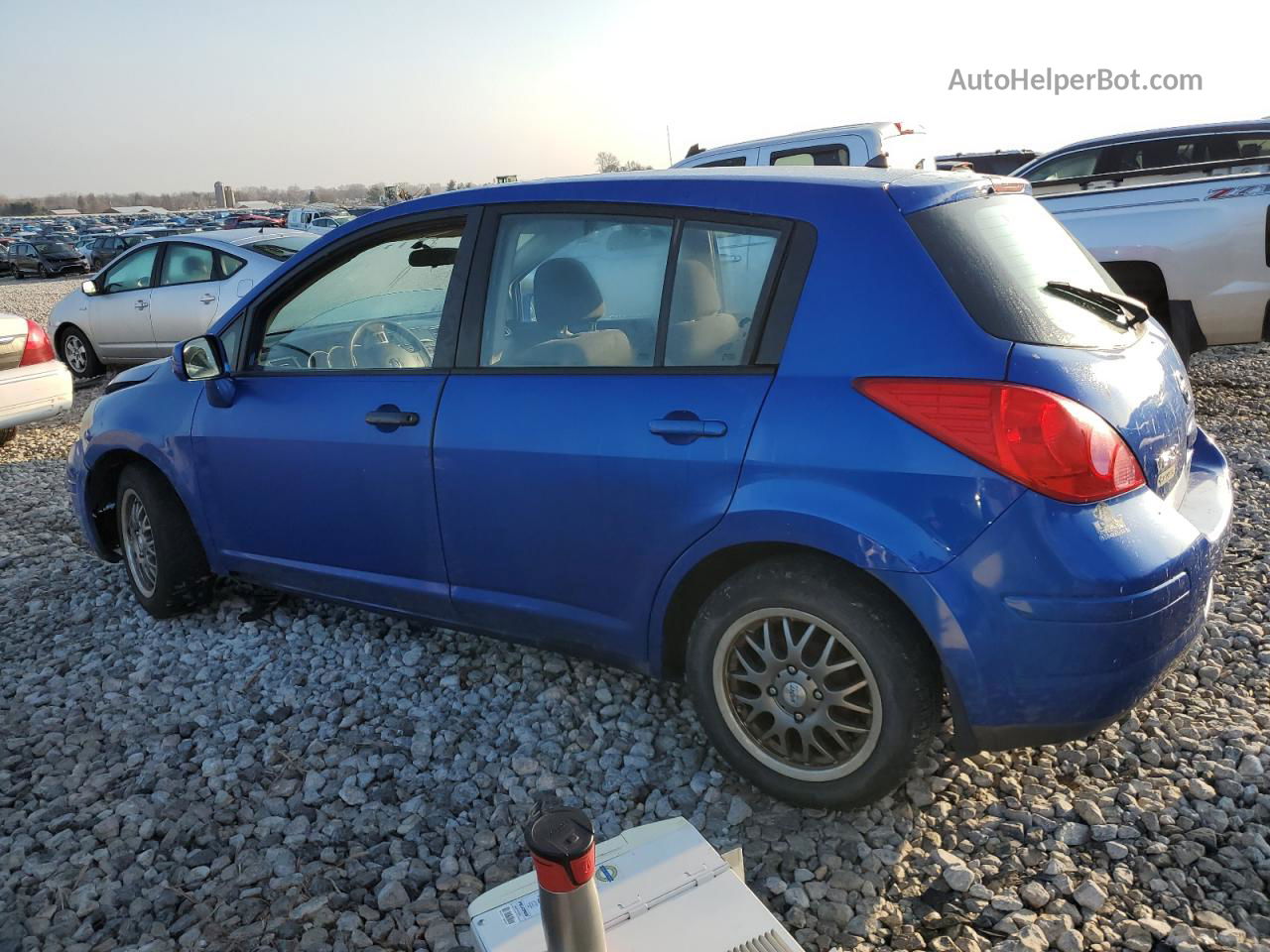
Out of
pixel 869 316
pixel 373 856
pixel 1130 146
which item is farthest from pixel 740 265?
pixel 1130 146

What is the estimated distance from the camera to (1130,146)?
9.30 m

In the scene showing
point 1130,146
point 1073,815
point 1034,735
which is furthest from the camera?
point 1130,146

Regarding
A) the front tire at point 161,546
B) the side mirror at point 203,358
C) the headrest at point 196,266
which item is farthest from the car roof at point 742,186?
the headrest at point 196,266

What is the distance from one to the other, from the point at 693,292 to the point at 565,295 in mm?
518

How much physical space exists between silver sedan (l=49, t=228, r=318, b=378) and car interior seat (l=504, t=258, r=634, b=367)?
7.12m

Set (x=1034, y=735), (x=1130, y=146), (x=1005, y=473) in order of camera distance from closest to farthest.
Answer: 1. (x=1005, y=473)
2. (x=1034, y=735)
3. (x=1130, y=146)

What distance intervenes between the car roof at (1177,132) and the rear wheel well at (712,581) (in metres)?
8.26

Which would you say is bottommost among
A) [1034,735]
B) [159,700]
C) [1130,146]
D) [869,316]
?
[159,700]

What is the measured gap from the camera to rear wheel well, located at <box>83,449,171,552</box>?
174 inches

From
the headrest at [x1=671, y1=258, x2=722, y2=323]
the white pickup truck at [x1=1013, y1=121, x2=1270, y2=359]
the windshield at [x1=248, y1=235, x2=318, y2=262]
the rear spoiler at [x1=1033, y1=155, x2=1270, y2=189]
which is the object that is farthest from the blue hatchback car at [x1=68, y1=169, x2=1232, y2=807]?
the windshield at [x1=248, y1=235, x2=318, y2=262]

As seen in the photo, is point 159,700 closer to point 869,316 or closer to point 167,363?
point 167,363

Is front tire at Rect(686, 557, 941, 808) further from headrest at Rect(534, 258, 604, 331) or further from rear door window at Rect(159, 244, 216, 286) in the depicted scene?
rear door window at Rect(159, 244, 216, 286)

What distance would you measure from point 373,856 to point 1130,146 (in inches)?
373

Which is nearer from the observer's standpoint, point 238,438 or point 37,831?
point 37,831
